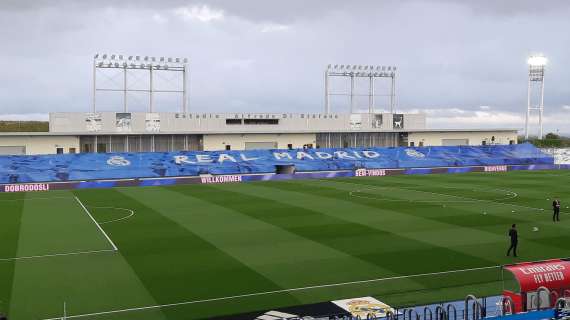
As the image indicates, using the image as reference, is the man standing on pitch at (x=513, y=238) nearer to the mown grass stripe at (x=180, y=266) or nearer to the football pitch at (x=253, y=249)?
the football pitch at (x=253, y=249)

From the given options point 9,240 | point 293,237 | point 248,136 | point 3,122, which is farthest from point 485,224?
point 3,122

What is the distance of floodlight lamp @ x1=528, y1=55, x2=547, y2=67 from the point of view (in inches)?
4102

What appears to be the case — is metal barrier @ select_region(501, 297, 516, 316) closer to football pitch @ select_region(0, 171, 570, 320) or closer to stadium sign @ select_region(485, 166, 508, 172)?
football pitch @ select_region(0, 171, 570, 320)

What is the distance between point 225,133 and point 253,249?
5514 cm

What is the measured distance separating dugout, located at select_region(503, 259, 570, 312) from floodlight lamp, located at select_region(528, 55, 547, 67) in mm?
97889

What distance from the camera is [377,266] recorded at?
23359 millimetres

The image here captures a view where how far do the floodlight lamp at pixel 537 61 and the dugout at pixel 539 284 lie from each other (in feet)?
321

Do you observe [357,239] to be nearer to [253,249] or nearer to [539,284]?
[253,249]

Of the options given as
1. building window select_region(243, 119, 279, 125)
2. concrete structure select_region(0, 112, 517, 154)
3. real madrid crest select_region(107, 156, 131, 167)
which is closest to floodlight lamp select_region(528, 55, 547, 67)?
concrete structure select_region(0, 112, 517, 154)

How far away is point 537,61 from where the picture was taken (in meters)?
105

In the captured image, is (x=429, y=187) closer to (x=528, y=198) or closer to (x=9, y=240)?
(x=528, y=198)

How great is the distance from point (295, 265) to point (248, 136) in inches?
2379

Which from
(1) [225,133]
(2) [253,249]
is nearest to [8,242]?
(2) [253,249]

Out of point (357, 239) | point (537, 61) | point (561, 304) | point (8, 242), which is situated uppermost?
point (537, 61)
